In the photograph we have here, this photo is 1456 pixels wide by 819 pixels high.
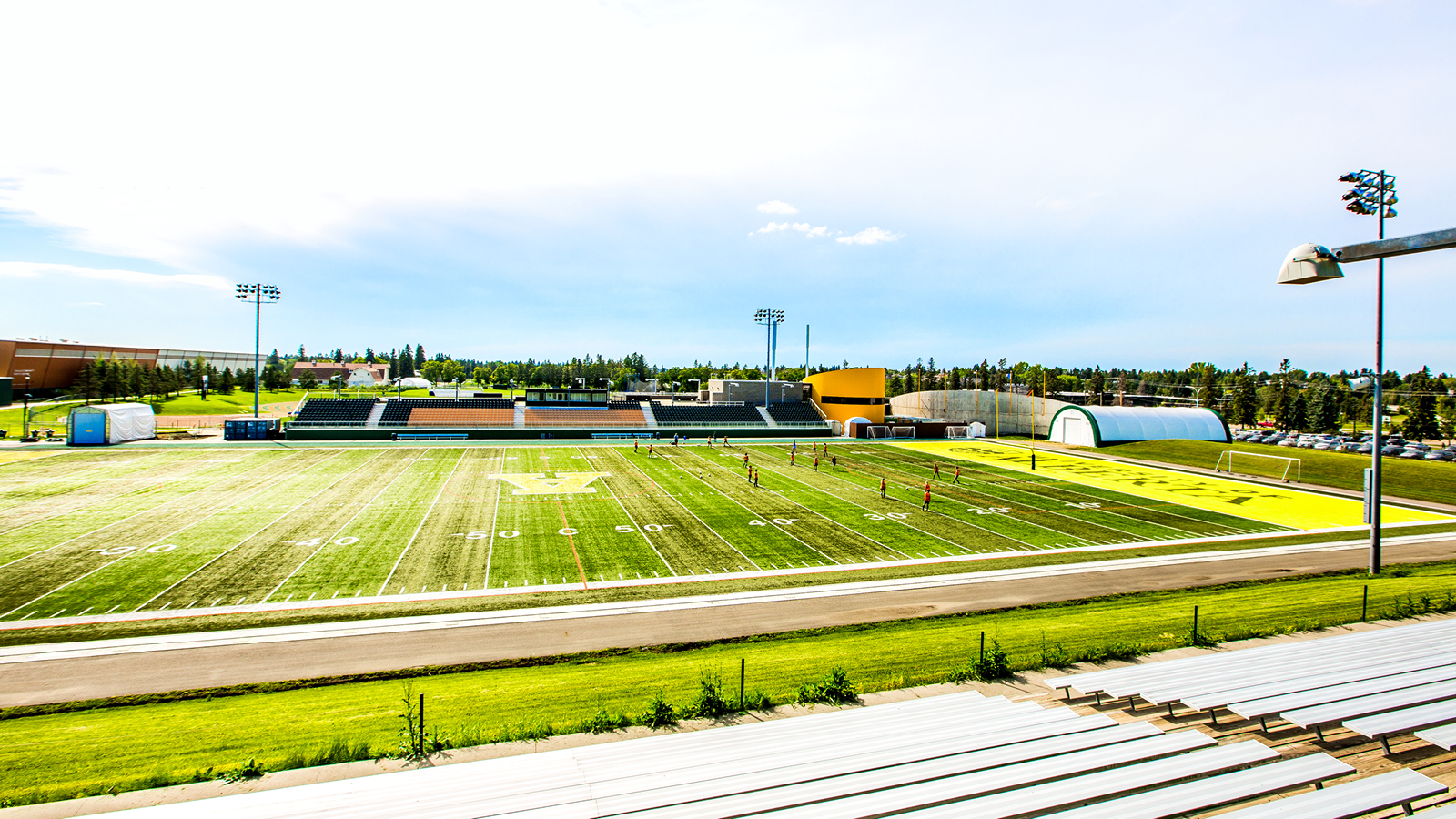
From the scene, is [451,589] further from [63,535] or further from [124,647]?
[63,535]

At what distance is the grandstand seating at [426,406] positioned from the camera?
5844 centimetres

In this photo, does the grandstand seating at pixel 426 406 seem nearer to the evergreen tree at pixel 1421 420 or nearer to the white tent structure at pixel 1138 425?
the white tent structure at pixel 1138 425

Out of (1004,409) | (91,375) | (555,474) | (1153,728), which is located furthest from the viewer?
(91,375)

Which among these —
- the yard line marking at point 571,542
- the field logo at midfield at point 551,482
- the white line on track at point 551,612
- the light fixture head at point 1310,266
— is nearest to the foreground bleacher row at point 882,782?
the light fixture head at point 1310,266

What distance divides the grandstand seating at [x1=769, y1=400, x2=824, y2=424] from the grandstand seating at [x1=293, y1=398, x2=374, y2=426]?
39709 mm

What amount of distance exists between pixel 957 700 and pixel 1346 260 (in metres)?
8.68

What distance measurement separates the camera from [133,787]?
8.00 meters

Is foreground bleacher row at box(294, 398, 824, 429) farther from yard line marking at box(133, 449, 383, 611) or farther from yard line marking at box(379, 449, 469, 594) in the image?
yard line marking at box(379, 449, 469, 594)

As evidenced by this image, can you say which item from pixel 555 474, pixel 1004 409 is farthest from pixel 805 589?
pixel 1004 409

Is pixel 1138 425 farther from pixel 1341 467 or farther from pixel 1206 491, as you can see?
pixel 1206 491

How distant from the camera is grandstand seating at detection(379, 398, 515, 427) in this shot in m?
58.4

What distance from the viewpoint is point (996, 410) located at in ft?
211

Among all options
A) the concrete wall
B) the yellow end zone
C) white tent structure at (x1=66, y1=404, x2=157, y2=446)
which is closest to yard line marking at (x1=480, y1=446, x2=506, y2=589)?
the yellow end zone

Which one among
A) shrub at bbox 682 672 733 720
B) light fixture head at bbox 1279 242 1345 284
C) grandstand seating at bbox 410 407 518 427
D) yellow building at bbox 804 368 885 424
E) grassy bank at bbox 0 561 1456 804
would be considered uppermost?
light fixture head at bbox 1279 242 1345 284
